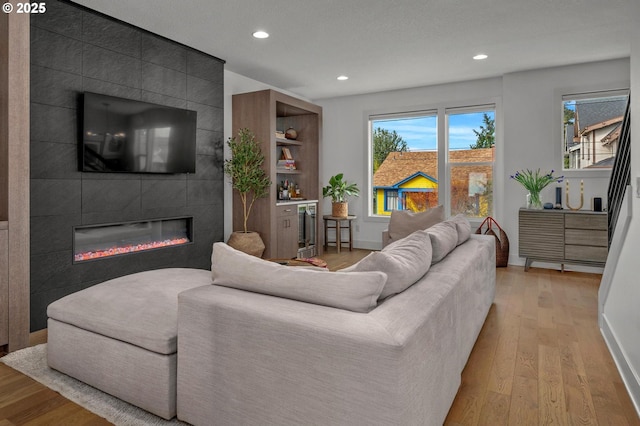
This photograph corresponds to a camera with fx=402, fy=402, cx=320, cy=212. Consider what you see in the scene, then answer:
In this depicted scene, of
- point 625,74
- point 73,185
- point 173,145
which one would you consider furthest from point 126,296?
point 625,74

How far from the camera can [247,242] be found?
4715 mm

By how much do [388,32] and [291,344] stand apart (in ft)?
11.0

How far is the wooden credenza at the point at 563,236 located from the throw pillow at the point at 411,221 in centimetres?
137

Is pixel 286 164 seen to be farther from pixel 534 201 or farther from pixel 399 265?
A: pixel 399 265

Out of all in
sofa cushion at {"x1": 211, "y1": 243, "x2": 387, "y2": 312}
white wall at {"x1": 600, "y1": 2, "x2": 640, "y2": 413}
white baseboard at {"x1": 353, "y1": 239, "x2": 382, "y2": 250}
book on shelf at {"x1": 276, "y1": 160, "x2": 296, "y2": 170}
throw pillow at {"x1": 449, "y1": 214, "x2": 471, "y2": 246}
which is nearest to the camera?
sofa cushion at {"x1": 211, "y1": 243, "x2": 387, "y2": 312}

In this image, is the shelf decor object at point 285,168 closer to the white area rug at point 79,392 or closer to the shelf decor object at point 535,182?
the shelf decor object at point 535,182

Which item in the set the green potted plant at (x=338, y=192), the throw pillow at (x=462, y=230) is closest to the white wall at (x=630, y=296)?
the throw pillow at (x=462, y=230)

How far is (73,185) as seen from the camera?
327 cm

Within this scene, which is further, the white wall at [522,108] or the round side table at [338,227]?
the round side table at [338,227]

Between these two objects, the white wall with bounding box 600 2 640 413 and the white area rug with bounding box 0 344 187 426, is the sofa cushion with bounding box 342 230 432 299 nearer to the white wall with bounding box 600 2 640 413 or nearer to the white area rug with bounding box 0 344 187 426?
the white area rug with bounding box 0 344 187 426

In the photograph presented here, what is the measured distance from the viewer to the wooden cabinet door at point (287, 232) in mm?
5258

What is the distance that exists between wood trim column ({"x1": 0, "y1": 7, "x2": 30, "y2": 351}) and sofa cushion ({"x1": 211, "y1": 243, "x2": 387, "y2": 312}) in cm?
157

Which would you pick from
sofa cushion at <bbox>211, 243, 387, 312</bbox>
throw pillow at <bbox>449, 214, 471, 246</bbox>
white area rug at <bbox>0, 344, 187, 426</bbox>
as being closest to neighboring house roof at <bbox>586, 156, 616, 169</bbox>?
throw pillow at <bbox>449, 214, 471, 246</bbox>

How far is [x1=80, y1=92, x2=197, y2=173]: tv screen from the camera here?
3.36m
